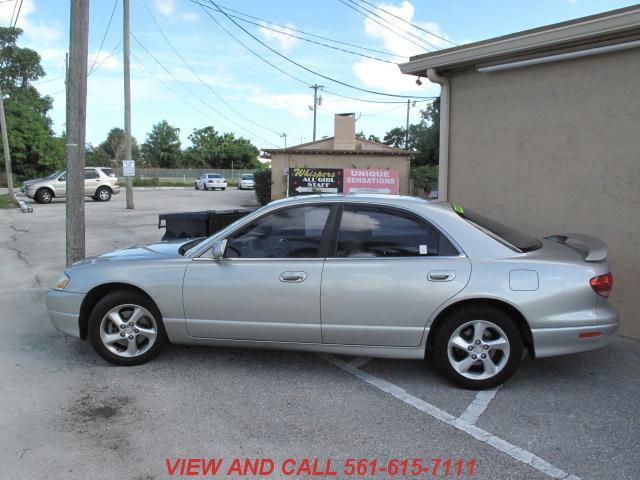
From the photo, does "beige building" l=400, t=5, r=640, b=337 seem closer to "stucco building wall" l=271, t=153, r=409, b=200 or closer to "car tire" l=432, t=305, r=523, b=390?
"car tire" l=432, t=305, r=523, b=390

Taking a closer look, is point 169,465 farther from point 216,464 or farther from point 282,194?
point 282,194

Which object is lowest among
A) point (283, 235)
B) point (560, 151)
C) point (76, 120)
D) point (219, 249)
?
point (219, 249)

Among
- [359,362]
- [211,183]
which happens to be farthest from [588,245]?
[211,183]

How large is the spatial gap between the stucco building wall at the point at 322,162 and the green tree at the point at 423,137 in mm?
1108

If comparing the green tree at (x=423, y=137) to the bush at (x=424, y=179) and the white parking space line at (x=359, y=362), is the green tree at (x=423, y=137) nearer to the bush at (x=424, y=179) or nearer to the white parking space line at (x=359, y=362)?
the bush at (x=424, y=179)

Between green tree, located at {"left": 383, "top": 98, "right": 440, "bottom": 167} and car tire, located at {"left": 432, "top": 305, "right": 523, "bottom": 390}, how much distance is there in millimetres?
19722

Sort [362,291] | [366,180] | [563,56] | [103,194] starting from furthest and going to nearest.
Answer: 1. [103,194]
2. [366,180]
3. [563,56]
4. [362,291]

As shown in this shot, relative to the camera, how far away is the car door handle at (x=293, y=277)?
404 cm

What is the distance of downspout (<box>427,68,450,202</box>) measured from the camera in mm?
6832

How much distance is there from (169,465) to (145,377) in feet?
4.49

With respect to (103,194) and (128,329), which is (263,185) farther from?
(128,329)

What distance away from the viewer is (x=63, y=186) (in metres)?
24.9

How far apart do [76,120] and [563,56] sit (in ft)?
18.6

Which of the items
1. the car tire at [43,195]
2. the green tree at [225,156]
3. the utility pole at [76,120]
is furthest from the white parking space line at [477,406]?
the green tree at [225,156]
